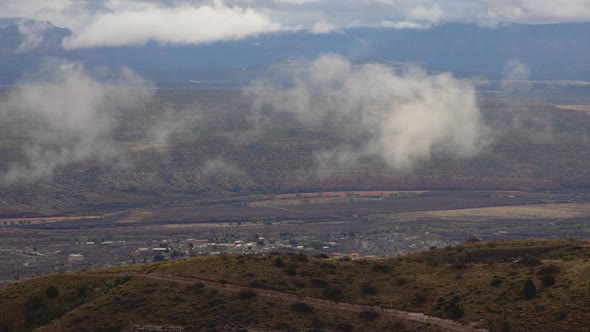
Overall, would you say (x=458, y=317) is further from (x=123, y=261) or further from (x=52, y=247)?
(x=52, y=247)

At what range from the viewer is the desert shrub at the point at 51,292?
68.0 m

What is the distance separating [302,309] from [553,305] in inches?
651

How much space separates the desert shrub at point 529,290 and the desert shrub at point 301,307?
14359 millimetres

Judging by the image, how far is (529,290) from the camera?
5891 cm

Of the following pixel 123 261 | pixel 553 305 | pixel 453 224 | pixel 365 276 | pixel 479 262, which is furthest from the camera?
pixel 453 224

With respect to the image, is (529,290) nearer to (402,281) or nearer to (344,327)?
(402,281)

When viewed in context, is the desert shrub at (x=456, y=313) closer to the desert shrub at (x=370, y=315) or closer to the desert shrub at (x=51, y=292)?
the desert shrub at (x=370, y=315)

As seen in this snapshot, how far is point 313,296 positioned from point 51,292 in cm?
2018

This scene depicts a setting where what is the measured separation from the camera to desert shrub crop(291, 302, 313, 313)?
61.2 meters

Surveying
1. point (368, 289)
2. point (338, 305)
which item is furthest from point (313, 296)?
point (368, 289)

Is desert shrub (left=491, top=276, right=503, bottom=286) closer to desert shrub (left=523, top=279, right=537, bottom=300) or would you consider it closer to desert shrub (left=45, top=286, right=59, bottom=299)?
desert shrub (left=523, top=279, right=537, bottom=300)

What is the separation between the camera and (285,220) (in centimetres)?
19500

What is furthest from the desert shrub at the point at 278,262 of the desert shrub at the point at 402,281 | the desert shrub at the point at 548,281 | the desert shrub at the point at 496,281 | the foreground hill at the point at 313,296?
the desert shrub at the point at 548,281

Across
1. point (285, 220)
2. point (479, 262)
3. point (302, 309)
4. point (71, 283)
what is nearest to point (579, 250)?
point (479, 262)
